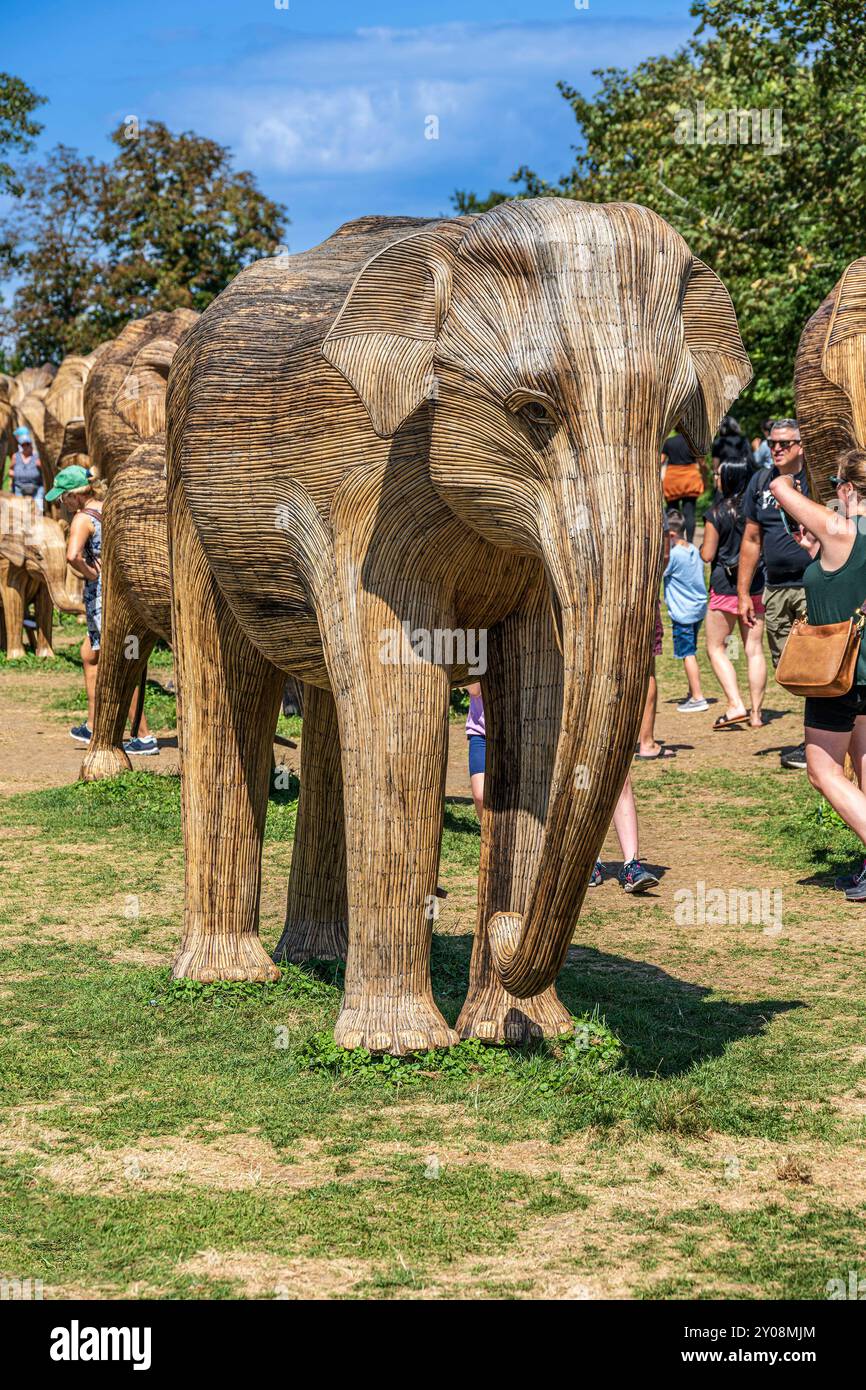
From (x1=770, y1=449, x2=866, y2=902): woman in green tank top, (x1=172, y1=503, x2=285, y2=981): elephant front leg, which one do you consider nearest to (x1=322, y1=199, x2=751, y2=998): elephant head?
(x1=172, y1=503, x2=285, y2=981): elephant front leg

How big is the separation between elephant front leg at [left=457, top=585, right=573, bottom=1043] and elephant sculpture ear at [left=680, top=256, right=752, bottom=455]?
77 cm

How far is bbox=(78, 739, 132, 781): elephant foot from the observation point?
10953 mm

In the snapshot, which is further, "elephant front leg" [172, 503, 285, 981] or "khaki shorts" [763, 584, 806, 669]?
"khaki shorts" [763, 584, 806, 669]

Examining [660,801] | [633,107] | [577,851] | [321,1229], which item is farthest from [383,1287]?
[633,107]

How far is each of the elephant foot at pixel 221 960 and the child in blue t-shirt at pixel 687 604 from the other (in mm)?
8187

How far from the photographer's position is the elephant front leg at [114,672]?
1038cm

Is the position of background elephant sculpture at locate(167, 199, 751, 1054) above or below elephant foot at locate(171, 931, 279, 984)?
above

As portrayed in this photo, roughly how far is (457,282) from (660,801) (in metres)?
6.51

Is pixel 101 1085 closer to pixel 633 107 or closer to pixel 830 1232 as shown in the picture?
pixel 830 1232

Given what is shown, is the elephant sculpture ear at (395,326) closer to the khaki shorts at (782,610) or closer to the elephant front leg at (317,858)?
the elephant front leg at (317,858)

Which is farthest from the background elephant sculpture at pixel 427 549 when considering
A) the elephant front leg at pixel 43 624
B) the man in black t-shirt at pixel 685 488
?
the elephant front leg at pixel 43 624

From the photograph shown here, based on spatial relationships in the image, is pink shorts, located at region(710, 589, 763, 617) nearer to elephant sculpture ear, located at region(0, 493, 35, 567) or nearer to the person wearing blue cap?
elephant sculpture ear, located at region(0, 493, 35, 567)

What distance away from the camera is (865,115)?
19281mm

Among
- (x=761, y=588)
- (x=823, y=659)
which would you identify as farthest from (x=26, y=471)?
(x=823, y=659)
